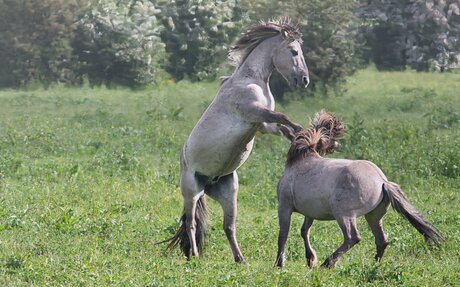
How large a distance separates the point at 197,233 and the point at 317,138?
1801 millimetres

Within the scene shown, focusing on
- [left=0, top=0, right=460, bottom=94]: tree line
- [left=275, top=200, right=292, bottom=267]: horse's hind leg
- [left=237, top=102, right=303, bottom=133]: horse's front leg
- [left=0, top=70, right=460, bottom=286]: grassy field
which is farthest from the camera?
[left=0, top=0, right=460, bottom=94]: tree line

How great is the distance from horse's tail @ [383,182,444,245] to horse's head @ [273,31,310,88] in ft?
5.09

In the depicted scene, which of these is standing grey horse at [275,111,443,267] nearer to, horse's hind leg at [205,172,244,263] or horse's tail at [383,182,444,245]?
horse's tail at [383,182,444,245]

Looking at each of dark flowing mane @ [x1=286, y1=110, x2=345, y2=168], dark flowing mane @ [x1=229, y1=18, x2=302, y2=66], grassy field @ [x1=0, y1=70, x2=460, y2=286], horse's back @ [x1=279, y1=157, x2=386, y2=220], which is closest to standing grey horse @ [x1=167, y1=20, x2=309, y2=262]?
dark flowing mane @ [x1=229, y1=18, x2=302, y2=66]

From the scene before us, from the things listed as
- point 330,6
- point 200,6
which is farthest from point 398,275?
point 200,6

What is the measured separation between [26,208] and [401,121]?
34.8 ft

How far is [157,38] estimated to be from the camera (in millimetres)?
29844

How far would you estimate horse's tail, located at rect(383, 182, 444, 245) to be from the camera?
8.46 m

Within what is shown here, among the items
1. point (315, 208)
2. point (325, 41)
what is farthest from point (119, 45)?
point (315, 208)

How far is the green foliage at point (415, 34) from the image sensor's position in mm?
30484

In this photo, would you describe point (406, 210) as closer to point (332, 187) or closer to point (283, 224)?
point (332, 187)

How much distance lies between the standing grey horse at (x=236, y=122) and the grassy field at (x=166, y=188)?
2.05 ft

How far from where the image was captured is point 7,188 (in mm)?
13430

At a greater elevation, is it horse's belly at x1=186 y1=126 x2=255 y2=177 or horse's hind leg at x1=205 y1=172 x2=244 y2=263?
horse's belly at x1=186 y1=126 x2=255 y2=177
